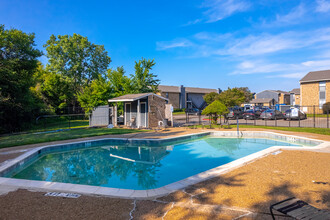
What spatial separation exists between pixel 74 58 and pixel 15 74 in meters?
22.1

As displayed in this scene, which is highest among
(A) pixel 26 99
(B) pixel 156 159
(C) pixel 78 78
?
(C) pixel 78 78

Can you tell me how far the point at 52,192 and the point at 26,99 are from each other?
17431mm

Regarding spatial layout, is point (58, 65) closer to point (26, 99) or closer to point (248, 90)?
point (26, 99)

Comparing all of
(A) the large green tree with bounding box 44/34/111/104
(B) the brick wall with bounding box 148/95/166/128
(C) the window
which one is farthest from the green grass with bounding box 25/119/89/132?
(C) the window

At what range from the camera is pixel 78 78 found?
3766cm

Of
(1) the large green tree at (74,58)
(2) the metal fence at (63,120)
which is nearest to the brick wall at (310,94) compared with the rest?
(2) the metal fence at (63,120)

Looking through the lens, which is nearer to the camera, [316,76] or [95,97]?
[95,97]

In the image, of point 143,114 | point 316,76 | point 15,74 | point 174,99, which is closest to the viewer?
point 15,74

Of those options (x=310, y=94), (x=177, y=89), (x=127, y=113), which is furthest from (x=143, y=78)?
(x=310, y=94)

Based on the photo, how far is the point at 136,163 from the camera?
29.8 feet

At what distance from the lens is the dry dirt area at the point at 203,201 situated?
370 cm

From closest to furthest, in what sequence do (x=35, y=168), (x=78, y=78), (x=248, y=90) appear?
(x=35, y=168) → (x=78, y=78) → (x=248, y=90)

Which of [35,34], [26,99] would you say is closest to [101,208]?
[26,99]

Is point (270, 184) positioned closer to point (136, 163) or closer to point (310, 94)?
point (136, 163)
